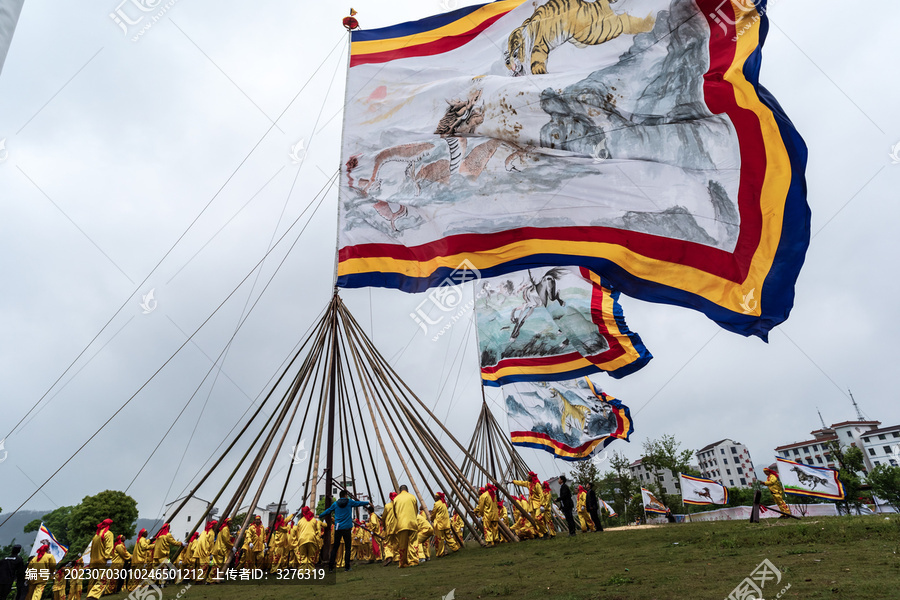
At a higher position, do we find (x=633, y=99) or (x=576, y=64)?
(x=576, y=64)

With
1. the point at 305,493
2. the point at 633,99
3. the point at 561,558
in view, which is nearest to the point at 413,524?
the point at 561,558

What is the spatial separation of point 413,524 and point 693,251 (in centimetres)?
682

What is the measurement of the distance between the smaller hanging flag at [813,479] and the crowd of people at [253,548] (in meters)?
6.06

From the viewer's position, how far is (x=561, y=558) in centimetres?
817

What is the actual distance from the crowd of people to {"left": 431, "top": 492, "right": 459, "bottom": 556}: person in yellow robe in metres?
0.02

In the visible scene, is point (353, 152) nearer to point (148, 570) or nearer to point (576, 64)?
point (576, 64)

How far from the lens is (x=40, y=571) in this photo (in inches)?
380

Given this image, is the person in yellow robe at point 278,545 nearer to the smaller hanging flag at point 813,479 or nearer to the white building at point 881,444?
the smaller hanging flag at point 813,479

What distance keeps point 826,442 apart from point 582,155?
77.6 metres

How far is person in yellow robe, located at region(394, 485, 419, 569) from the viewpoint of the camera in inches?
369

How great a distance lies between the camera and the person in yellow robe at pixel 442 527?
12.2 m

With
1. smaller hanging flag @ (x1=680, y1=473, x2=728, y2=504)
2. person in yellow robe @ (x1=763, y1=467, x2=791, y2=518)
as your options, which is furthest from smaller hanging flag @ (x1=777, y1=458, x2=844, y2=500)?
smaller hanging flag @ (x1=680, y1=473, x2=728, y2=504)

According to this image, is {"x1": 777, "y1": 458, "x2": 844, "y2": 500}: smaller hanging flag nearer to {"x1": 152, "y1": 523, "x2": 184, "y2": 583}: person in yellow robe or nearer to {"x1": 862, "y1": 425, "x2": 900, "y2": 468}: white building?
{"x1": 152, "y1": 523, "x2": 184, "y2": 583}: person in yellow robe

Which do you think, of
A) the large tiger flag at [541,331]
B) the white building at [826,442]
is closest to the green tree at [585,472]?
the large tiger flag at [541,331]
